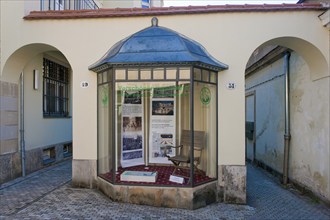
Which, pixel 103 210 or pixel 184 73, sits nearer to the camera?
pixel 103 210

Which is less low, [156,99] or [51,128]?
[156,99]

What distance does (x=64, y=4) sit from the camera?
1029 cm

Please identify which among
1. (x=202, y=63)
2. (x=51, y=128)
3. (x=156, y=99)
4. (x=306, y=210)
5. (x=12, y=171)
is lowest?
(x=306, y=210)

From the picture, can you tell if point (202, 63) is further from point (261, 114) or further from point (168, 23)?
point (261, 114)

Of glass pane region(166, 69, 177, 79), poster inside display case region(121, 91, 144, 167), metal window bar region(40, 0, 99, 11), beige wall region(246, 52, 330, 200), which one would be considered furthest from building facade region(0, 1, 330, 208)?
metal window bar region(40, 0, 99, 11)

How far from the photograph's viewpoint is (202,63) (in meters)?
5.83

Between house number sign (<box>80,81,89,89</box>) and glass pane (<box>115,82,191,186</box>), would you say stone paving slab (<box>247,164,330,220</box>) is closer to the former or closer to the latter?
glass pane (<box>115,82,191,186</box>)

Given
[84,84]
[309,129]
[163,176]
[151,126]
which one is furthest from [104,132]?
[309,129]

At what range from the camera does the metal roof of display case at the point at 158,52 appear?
19.0 feet

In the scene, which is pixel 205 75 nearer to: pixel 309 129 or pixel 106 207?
pixel 309 129

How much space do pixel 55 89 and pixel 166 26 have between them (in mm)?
5387

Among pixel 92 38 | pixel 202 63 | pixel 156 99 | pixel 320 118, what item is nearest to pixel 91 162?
pixel 156 99

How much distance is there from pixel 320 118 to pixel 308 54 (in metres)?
Result: 1.47

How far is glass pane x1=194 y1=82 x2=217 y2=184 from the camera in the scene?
6.44m
